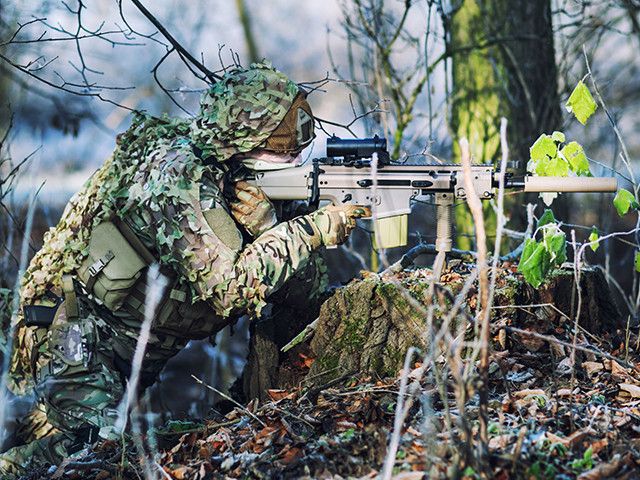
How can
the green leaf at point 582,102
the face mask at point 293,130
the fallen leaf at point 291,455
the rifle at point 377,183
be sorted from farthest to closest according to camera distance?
the face mask at point 293,130, the rifle at point 377,183, the green leaf at point 582,102, the fallen leaf at point 291,455

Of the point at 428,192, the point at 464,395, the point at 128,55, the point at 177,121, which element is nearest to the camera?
the point at 464,395

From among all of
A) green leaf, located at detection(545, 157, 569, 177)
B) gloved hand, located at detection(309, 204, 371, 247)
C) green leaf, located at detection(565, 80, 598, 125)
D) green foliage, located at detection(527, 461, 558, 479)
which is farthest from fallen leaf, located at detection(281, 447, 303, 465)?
green leaf, located at detection(565, 80, 598, 125)

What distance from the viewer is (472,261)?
5.29m

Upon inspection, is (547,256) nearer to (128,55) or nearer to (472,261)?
(472,261)

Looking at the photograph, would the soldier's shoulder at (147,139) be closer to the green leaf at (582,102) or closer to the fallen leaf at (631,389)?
the green leaf at (582,102)

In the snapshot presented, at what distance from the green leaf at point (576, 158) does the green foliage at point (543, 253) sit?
0.39 meters

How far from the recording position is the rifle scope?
15.4 ft

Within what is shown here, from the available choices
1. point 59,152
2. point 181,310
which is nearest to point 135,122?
point 181,310

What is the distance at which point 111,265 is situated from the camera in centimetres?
482

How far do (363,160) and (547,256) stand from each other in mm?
1156

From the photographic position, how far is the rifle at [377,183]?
4637 millimetres

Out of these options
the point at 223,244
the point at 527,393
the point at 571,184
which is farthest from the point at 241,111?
the point at 527,393

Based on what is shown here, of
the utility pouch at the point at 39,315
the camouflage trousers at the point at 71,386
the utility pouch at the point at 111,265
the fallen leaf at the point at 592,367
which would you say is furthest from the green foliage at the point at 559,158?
the utility pouch at the point at 39,315

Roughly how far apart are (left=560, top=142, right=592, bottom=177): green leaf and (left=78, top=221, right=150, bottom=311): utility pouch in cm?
231
